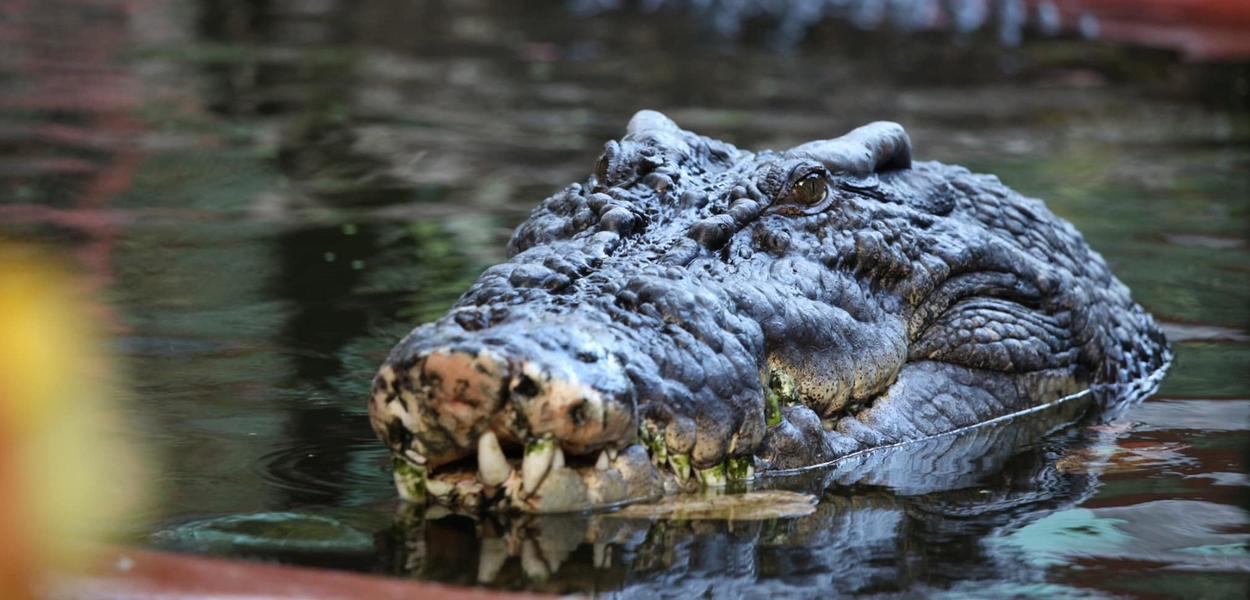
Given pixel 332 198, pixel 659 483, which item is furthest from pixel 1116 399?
pixel 332 198

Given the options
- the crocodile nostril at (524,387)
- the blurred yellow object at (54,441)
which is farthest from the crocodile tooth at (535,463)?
the blurred yellow object at (54,441)

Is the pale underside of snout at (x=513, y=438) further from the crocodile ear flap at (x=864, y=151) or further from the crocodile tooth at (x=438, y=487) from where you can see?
the crocodile ear flap at (x=864, y=151)

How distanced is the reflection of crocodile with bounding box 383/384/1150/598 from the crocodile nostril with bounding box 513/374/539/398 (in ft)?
1.09

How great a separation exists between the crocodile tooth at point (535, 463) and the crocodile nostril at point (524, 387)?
12 cm

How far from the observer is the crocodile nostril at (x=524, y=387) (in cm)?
300

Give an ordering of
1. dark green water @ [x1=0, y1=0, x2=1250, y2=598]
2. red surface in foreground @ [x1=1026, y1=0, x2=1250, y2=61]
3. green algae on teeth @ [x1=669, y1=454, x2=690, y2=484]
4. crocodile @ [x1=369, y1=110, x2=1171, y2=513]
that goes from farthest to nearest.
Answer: red surface in foreground @ [x1=1026, y1=0, x2=1250, y2=61]
green algae on teeth @ [x1=669, y1=454, x2=690, y2=484]
dark green water @ [x1=0, y1=0, x2=1250, y2=598]
crocodile @ [x1=369, y1=110, x2=1171, y2=513]

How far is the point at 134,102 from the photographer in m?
10.8

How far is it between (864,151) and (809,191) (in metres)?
0.36

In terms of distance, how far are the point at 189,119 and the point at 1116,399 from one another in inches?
276

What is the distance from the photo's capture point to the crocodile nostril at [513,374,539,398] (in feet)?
9.84

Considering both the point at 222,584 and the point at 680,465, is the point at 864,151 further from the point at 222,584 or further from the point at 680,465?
the point at 222,584

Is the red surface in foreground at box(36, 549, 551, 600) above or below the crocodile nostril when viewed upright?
below

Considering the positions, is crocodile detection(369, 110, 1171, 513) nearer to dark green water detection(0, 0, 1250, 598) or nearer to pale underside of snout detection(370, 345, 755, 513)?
pale underside of snout detection(370, 345, 755, 513)

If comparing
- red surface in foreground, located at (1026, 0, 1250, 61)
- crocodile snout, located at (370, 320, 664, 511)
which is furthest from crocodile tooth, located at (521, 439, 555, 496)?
red surface in foreground, located at (1026, 0, 1250, 61)
